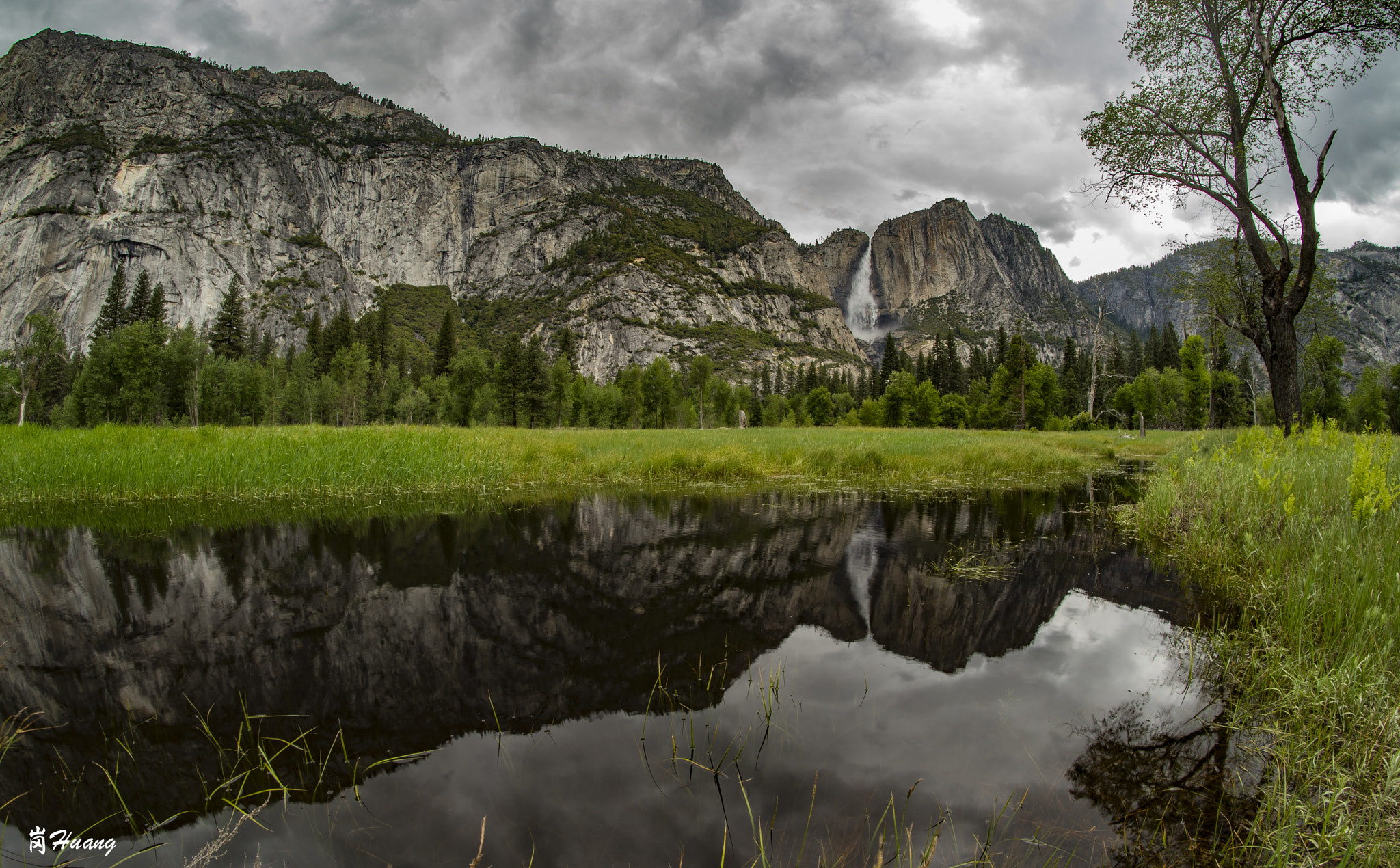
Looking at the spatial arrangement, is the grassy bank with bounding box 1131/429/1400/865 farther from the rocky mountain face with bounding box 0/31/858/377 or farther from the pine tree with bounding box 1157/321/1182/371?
the rocky mountain face with bounding box 0/31/858/377

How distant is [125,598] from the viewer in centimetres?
489

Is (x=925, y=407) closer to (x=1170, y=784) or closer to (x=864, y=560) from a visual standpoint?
(x=864, y=560)

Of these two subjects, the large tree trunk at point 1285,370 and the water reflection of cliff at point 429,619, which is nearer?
the water reflection of cliff at point 429,619

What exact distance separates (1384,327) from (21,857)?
321 meters

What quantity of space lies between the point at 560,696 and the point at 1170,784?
329 cm

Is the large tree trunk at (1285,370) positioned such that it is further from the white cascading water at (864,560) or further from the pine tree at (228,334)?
the pine tree at (228,334)

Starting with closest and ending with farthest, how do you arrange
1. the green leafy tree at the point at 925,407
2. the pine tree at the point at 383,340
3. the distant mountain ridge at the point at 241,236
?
the green leafy tree at the point at 925,407
the pine tree at the point at 383,340
the distant mountain ridge at the point at 241,236

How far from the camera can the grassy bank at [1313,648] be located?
220cm

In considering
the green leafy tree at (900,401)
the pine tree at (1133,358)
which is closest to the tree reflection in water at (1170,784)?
the green leafy tree at (900,401)

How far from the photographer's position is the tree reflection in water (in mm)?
2213

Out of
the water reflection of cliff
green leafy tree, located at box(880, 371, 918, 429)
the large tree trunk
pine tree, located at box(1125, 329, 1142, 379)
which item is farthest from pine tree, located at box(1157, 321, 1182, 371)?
the water reflection of cliff

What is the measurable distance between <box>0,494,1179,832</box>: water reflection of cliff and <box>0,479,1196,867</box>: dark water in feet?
0.09

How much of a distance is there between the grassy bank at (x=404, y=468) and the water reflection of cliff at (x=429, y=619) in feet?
8.45

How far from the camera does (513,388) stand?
57.6m
